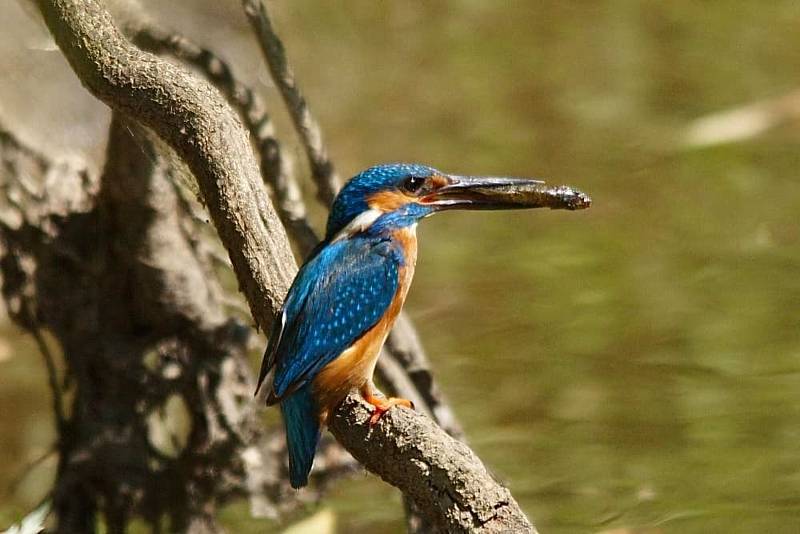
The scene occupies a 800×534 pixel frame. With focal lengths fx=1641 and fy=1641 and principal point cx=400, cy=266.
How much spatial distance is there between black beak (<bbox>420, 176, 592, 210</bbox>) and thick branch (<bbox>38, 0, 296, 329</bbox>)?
0.47 m

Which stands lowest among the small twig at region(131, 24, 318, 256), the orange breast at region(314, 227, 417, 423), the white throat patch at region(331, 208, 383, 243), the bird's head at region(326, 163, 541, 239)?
the orange breast at region(314, 227, 417, 423)

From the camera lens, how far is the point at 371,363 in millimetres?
3797

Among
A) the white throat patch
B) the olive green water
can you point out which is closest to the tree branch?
the white throat patch

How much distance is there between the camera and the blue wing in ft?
11.8

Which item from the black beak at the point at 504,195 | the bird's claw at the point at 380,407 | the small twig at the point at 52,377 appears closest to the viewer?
the bird's claw at the point at 380,407

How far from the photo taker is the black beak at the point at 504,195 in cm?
375

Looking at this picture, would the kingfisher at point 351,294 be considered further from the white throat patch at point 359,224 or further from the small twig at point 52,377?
the small twig at point 52,377

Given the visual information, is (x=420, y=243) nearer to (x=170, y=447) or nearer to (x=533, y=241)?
(x=533, y=241)

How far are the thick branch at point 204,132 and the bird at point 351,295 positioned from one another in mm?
93

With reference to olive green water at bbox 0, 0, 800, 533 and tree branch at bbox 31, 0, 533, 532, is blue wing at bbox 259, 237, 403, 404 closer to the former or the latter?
tree branch at bbox 31, 0, 533, 532

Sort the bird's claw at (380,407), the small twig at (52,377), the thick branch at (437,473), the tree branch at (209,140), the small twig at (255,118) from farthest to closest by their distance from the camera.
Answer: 1. the small twig at (52,377)
2. the small twig at (255,118)
3. the tree branch at (209,140)
4. the bird's claw at (380,407)
5. the thick branch at (437,473)

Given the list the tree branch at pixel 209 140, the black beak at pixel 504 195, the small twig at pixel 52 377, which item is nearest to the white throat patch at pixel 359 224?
the black beak at pixel 504 195

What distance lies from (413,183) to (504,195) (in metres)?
0.24

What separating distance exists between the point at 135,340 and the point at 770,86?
12.9 feet
